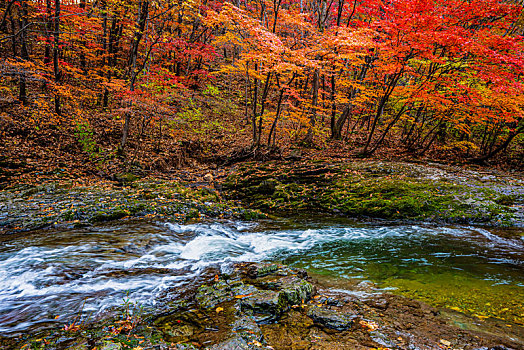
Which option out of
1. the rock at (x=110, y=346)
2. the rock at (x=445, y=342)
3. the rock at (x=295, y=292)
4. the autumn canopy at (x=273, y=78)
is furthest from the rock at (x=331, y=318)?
the autumn canopy at (x=273, y=78)

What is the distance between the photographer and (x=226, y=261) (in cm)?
492

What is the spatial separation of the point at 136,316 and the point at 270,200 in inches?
250

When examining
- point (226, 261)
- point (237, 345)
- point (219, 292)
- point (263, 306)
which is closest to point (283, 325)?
point (263, 306)

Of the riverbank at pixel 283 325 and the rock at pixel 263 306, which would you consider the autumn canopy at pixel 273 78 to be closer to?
the riverbank at pixel 283 325

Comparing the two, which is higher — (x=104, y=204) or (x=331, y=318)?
(x=331, y=318)

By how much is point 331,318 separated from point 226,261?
8.29 feet

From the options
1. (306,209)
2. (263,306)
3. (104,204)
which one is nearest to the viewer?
(263,306)

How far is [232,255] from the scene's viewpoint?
5.34 metres

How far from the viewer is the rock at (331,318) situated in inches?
111

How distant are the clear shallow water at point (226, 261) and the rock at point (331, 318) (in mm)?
1395

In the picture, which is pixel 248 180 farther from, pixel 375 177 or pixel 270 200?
pixel 375 177

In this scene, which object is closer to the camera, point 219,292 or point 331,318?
point 331,318

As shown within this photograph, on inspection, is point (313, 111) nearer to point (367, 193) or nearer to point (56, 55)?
point (367, 193)

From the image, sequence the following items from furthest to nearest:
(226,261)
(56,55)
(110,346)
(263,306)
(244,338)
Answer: (56,55), (226,261), (263,306), (244,338), (110,346)
